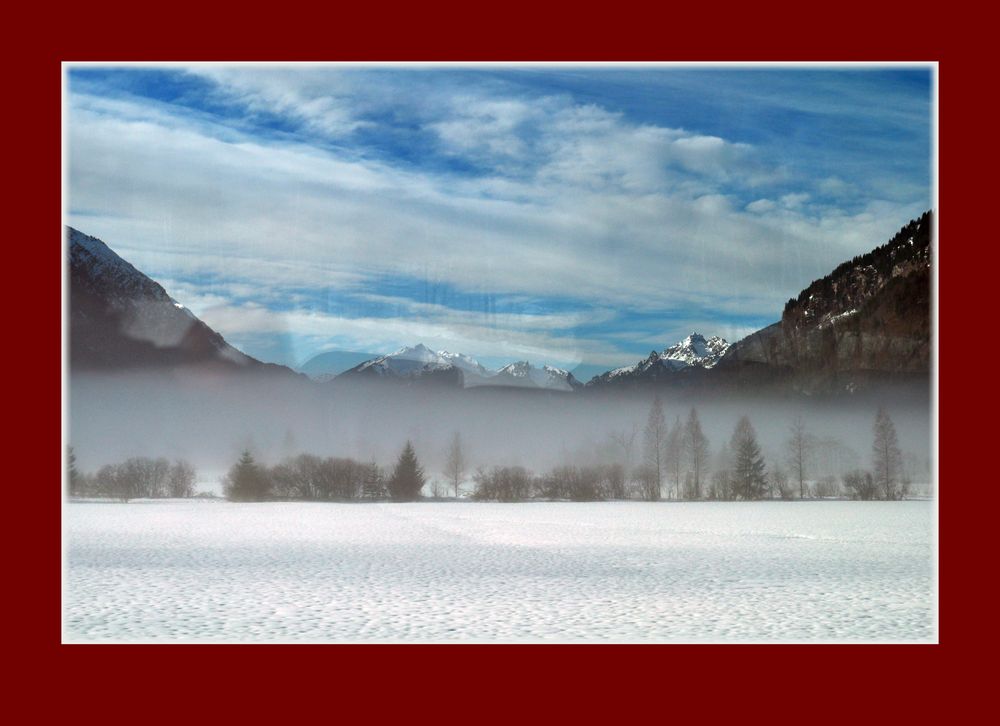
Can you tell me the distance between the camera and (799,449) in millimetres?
12602

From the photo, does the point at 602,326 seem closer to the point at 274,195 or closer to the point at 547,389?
the point at 547,389

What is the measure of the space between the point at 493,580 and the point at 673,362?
4531 mm

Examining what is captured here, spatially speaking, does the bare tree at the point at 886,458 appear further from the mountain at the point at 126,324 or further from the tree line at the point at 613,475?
the mountain at the point at 126,324

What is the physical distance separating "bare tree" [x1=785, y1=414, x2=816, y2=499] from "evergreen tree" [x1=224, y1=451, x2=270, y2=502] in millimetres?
7646

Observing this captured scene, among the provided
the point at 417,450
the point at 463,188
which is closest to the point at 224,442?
the point at 417,450

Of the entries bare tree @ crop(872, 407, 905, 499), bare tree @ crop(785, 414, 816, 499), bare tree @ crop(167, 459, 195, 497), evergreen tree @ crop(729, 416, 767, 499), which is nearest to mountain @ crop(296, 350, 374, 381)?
bare tree @ crop(167, 459, 195, 497)

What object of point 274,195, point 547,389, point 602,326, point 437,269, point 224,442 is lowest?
point 224,442

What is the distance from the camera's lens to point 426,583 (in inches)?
269

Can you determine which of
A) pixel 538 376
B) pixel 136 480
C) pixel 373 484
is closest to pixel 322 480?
pixel 373 484

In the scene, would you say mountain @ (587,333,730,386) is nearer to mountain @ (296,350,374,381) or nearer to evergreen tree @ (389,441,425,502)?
mountain @ (296,350,374,381)

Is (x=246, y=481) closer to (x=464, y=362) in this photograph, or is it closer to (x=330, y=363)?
(x=330, y=363)

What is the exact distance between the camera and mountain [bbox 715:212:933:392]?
8.55 metres

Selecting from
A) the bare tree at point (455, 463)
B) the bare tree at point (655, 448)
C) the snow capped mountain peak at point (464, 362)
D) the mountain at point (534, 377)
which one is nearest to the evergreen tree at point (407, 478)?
the bare tree at point (455, 463)

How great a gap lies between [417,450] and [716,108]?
6.83 metres
